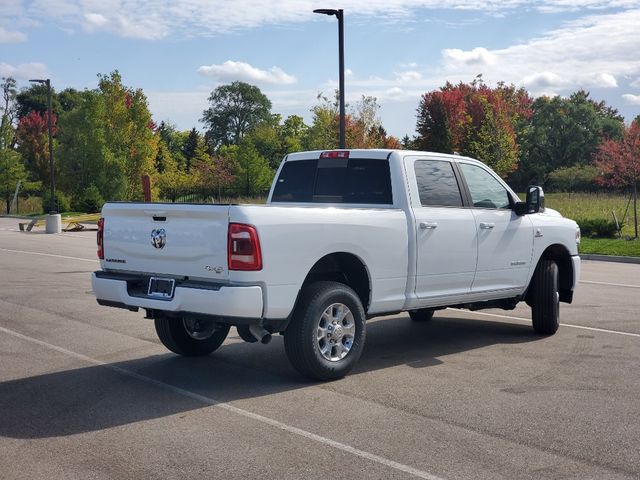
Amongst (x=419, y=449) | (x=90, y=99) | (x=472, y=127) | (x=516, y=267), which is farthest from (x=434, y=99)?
(x=419, y=449)

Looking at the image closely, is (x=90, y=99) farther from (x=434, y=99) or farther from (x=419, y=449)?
(x=419, y=449)

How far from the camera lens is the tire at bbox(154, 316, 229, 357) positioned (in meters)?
8.18

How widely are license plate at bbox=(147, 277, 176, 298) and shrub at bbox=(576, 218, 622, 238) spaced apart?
72.2 ft

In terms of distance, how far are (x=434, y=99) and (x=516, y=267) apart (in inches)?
2370

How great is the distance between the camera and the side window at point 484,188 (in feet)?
29.1

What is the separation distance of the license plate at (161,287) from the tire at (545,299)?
4446mm

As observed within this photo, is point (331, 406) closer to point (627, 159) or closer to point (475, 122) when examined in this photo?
point (627, 159)

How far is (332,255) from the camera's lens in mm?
7379

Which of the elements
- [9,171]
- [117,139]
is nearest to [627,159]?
[117,139]

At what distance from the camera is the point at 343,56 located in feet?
80.0

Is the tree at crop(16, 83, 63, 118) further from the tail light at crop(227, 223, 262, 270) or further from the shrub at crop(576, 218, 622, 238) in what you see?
the tail light at crop(227, 223, 262, 270)

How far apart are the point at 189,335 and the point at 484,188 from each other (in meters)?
3.57

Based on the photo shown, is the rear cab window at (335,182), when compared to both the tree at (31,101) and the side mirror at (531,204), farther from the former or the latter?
the tree at (31,101)

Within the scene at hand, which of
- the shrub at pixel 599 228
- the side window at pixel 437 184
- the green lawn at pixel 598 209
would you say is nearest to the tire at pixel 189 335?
the side window at pixel 437 184
